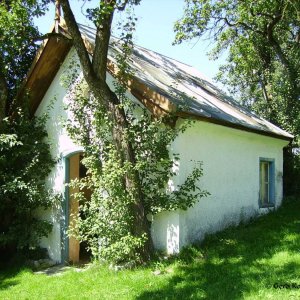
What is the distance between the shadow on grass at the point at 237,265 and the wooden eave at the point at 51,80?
8.12 feet

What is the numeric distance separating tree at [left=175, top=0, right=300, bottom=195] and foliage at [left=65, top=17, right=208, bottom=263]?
7.94m

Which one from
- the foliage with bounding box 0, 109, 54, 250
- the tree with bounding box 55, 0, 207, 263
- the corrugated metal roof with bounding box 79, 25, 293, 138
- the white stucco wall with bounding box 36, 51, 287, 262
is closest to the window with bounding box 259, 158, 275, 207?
the white stucco wall with bounding box 36, 51, 287, 262

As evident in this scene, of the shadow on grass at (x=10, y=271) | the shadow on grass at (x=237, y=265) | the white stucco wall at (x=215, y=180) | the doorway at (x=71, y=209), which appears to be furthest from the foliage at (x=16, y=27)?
the shadow on grass at (x=237, y=265)

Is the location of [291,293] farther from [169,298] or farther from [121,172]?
[121,172]

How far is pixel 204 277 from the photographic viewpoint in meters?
6.59

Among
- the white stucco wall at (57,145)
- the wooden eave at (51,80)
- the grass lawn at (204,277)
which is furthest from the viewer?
the white stucco wall at (57,145)

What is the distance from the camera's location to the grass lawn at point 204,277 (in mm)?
Answer: 5957

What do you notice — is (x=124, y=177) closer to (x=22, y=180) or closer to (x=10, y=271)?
(x=22, y=180)

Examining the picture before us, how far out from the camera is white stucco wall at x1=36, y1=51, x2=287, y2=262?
8.14m

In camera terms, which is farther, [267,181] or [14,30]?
[267,181]

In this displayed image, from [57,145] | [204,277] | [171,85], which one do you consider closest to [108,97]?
[171,85]

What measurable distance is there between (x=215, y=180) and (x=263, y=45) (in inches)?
378

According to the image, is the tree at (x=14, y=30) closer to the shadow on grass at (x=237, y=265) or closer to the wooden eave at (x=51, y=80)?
the wooden eave at (x=51, y=80)

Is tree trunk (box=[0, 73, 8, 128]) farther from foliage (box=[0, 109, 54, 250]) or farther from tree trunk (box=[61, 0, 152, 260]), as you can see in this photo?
tree trunk (box=[61, 0, 152, 260])
